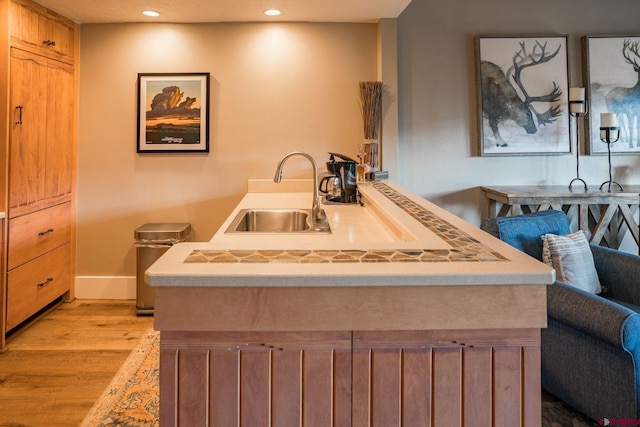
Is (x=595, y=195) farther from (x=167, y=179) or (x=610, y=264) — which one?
(x=167, y=179)

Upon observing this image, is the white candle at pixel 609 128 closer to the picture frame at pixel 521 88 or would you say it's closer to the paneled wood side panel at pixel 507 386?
the picture frame at pixel 521 88

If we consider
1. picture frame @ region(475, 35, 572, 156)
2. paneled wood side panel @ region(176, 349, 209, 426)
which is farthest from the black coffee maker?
paneled wood side panel @ region(176, 349, 209, 426)

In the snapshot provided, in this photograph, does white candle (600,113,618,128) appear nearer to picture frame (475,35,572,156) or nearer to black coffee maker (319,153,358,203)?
picture frame (475,35,572,156)

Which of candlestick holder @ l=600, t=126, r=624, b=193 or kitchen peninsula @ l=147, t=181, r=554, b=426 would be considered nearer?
kitchen peninsula @ l=147, t=181, r=554, b=426

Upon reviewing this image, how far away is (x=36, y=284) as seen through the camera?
128 inches

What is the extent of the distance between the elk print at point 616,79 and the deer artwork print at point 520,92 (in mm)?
284

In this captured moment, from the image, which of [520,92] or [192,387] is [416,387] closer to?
[192,387]

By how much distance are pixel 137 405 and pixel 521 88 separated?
3.58 m

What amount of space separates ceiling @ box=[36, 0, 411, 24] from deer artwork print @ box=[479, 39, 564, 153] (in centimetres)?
99

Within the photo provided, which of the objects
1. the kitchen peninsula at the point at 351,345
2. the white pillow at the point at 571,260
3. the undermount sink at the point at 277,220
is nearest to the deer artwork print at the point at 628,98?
the white pillow at the point at 571,260

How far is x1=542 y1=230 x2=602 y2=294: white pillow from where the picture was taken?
232cm

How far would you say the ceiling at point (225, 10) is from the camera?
10.8ft

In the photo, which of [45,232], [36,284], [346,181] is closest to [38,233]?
[45,232]

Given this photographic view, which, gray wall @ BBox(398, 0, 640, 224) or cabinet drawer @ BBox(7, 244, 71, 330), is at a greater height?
gray wall @ BBox(398, 0, 640, 224)
